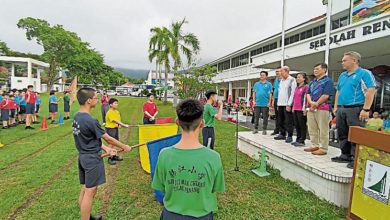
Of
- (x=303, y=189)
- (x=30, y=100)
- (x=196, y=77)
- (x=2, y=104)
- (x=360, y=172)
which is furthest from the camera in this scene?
(x=196, y=77)

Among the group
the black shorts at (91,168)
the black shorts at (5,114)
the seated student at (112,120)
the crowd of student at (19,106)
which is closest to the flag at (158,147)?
the black shorts at (91,168)

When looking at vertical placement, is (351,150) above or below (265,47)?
below

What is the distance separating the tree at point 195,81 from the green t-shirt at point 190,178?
1244 cm

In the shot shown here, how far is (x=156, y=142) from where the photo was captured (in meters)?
3.27

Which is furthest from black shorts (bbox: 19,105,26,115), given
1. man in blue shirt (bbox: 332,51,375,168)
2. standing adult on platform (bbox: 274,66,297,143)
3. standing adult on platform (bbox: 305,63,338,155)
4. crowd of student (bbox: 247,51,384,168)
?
man in blue shirt (bbox: 332,51,375,168)

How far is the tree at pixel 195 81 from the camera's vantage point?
13805 mm

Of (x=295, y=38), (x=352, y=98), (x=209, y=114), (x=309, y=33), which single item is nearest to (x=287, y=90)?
(x=352, y=98)

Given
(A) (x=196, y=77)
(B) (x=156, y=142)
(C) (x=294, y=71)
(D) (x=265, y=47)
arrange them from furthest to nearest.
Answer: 1. (D) (x=265, y=47)
2. (C) (x=294, y=71)
3. (A) (x=196, y=77)
4. (B) (x=156, y=142)

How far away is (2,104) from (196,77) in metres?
10.4

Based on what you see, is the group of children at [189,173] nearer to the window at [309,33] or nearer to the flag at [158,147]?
the flag at [158,147]

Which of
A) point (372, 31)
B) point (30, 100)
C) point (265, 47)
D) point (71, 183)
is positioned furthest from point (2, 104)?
point (265, 47)

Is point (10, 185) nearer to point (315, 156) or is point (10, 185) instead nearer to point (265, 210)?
point (265, 210)

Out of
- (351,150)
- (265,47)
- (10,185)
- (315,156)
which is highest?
(265,47)

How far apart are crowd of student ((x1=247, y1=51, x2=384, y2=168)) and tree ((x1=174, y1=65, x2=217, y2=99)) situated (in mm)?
7901
